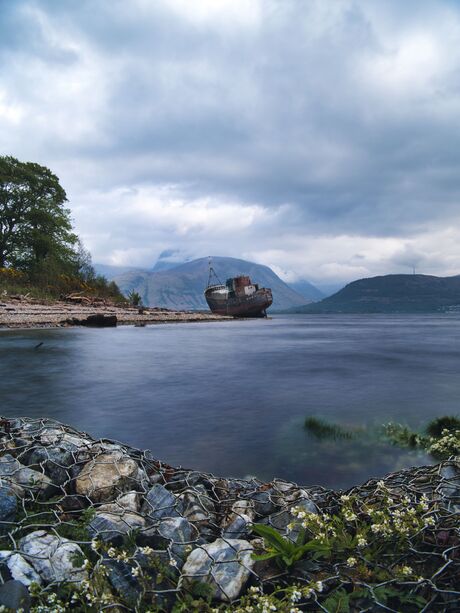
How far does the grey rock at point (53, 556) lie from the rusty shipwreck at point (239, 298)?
3301 inches

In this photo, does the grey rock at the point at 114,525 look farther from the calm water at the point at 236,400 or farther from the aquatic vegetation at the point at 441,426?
the aquatic vegetation at the point at 441,426

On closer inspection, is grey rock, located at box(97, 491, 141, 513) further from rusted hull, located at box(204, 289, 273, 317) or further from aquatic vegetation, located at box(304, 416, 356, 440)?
rusted hull, located at box(204, 289, 273, 317)

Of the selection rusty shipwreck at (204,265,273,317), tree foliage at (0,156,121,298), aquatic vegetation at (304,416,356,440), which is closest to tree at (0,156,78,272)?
tree foliage at (0,156,121,298)

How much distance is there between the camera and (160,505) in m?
3.93

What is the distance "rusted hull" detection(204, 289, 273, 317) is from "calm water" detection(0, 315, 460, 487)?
6524 centimetres

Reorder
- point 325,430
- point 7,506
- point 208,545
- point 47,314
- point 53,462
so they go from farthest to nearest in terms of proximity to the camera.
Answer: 1. point 47,314
2. point 325,430
3. point 53,462
4. point 7,506
5. point 208,545

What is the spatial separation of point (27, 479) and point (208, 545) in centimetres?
217

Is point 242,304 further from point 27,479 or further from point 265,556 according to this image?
point 265,556

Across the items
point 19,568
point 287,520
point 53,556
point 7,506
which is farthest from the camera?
point 287,520

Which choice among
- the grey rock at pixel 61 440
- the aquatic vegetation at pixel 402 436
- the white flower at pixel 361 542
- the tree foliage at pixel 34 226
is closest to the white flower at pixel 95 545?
the white flower at pixel 361 542

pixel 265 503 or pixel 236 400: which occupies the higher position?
pixel 265 503

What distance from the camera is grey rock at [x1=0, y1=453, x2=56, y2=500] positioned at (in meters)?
4.02

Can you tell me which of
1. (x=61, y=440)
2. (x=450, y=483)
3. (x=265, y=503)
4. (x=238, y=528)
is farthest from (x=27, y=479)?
(x=450, y=483)

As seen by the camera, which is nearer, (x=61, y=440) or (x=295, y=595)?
(x=295, y=595)
